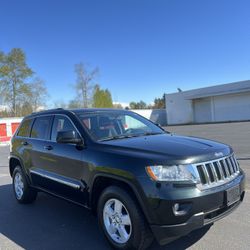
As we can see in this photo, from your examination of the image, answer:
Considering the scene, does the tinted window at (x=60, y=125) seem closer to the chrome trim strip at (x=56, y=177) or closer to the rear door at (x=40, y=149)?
the rear door at (x=40, y=149)

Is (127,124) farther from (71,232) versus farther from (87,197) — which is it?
(71,232)

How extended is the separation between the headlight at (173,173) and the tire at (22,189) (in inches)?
137

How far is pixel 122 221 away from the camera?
12.4 ft

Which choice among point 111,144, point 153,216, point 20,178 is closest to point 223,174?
point 153,216

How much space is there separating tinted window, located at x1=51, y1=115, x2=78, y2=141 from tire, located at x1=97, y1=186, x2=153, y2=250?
1355 millimetres

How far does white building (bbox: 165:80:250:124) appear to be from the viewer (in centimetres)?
4175

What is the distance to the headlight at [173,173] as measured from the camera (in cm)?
337

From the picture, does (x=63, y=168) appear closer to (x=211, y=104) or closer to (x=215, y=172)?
(x=215, y=172)

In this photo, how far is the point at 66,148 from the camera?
15.4 feet

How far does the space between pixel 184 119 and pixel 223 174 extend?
1810 inches

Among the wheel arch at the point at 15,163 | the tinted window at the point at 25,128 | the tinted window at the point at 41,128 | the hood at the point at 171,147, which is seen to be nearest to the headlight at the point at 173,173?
the hood at the point at 171,147

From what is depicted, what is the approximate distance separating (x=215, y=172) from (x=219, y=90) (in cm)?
4299

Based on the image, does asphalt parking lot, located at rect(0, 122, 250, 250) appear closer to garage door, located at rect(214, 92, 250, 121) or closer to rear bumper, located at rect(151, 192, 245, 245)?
rear bumper, located at rect(151, 192, 245, 245)

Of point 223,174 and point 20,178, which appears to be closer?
point 223,174
